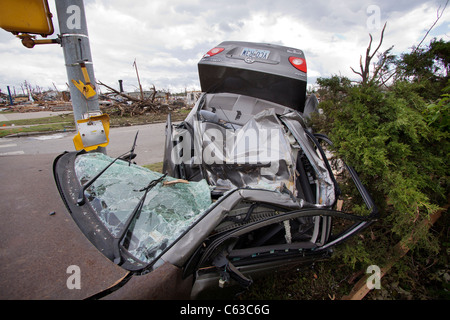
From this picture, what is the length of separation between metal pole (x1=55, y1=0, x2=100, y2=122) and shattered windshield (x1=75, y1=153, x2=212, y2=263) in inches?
26.2

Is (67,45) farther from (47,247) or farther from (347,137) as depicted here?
(347,137)

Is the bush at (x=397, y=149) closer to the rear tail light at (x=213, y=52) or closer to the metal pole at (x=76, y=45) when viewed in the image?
the rear tail light at (x=213, y=52)

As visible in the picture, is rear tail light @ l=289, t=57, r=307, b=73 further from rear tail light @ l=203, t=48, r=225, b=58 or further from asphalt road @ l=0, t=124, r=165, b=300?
asphalt road @ l=0, t=124, r=165, b=300

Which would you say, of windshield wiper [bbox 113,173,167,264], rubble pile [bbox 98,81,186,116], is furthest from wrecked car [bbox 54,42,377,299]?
rubble pile [bbox 98,81,186,116]

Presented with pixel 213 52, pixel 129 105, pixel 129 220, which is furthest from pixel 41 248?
pixel 129 105

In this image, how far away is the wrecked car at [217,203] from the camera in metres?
1.31

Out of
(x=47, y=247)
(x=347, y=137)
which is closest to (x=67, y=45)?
(x=47, y=247)

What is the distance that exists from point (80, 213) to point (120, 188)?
312 mm

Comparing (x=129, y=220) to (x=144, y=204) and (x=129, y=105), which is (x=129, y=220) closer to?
(x=144, y=204)

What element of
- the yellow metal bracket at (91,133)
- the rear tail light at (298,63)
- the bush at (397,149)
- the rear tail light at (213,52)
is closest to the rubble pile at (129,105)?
the rear tail light at (213,52)

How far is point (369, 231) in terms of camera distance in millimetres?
2223

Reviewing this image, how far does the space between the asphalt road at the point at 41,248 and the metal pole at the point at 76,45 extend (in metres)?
0.82

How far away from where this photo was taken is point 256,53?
3219mm

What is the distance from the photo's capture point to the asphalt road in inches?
39.8
